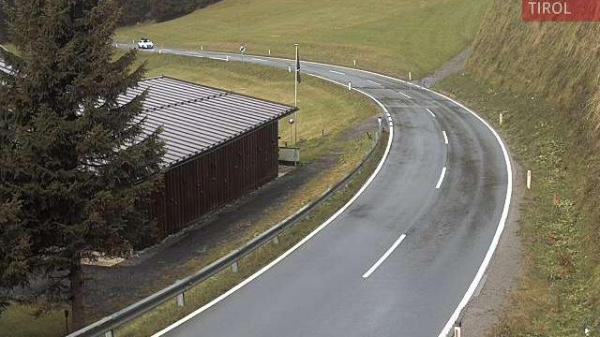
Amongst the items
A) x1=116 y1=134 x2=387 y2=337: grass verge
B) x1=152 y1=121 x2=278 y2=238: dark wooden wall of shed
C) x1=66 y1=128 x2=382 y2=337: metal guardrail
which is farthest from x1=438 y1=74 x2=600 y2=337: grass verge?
x1=152 y1=121 x2=278 y2=238: dark wooden wall of shed

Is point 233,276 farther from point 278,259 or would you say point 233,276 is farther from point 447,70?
point 447,70

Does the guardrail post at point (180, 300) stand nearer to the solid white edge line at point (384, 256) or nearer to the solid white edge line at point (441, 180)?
the solid white edge line at point (384, 256)

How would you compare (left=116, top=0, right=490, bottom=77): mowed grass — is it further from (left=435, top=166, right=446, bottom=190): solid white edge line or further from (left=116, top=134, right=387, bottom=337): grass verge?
(left=116, top=134, right=387, bottom=337): grass verge

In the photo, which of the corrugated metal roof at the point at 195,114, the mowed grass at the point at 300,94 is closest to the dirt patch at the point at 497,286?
the corrugated metal roof at the point at 195,114

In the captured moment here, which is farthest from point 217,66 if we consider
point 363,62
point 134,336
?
point 134,336

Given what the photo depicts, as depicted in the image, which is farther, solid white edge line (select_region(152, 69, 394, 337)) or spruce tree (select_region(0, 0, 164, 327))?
spruce tree (select_region(0, 0, 164, 327))

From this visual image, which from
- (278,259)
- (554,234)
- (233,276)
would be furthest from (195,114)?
(554,234)
